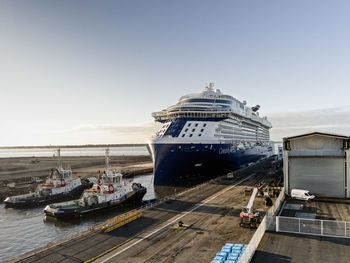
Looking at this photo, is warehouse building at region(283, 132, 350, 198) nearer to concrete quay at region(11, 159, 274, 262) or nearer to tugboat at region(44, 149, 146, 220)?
concrete quay at region(11, 159, 274, 262)

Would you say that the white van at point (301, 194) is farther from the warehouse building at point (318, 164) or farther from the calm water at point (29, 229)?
the calm water at point (29, 229)

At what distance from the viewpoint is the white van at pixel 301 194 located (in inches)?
1051

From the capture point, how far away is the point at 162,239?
1848cm

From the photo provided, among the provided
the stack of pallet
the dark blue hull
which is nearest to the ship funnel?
the dark blue hull

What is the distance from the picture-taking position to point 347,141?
27.0 m

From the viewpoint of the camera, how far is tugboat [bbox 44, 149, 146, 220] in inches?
1160

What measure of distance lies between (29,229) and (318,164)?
33.6 m

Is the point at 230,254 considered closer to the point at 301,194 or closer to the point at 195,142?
the point at 301,194

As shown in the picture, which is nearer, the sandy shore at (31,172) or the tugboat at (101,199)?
the tugboat at (101,199)

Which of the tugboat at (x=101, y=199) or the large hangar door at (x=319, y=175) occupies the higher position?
the large hangar door at (x=319, y=175)

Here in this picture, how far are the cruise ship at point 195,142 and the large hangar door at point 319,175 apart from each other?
1816cm

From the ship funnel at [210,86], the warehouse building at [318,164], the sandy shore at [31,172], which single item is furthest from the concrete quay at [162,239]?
the ship funnel at [210,86]

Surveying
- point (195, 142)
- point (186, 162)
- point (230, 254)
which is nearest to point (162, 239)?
point (230, 254)

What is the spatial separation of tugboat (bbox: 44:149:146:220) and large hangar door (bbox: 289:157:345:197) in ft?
71.3
